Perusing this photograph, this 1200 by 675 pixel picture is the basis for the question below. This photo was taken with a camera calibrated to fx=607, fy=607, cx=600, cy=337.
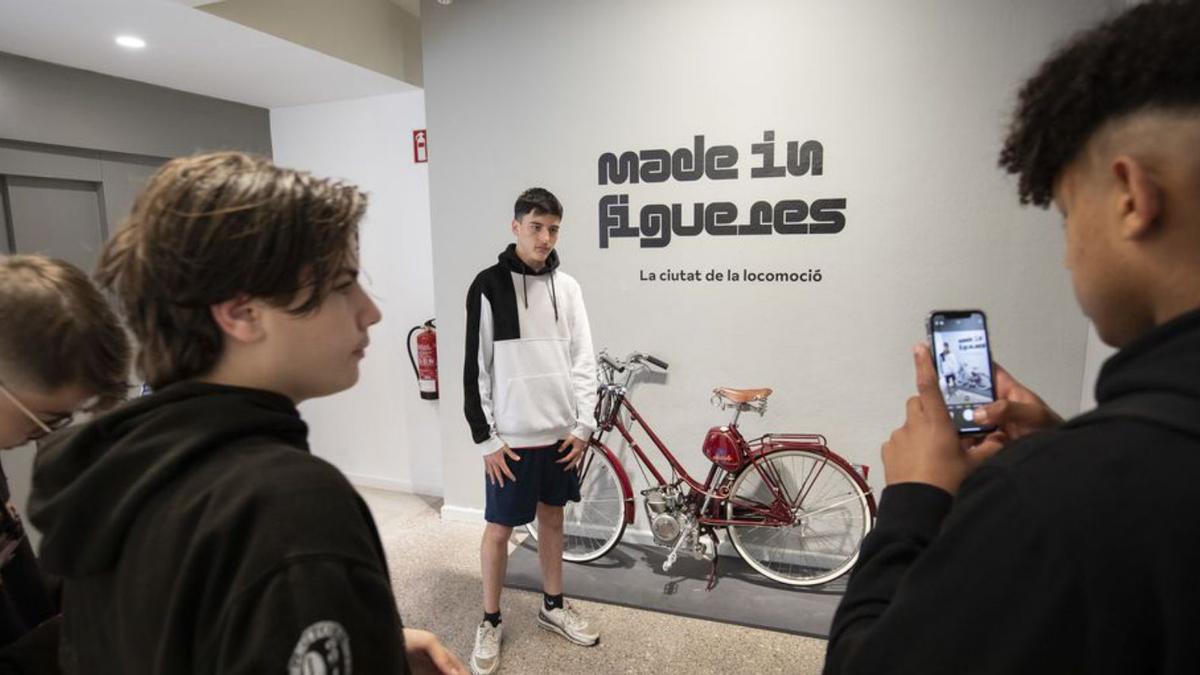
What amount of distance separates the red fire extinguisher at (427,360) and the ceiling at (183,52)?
1.45m

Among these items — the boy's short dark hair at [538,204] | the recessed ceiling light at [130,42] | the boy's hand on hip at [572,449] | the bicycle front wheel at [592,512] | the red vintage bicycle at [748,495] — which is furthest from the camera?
the bicycle front wheel at [592,512]

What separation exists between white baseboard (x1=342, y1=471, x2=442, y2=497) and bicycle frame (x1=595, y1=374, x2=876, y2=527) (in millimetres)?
1585

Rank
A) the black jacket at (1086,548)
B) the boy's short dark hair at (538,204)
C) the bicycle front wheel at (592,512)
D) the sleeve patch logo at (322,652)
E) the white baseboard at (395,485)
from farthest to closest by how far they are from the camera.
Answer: the white baseboard at (395,485), the bicycle front wheel at (592,512), the boy's short dark hair at (538,204), the sleeve patch logo at (322,652), the black jacket at (1086,548)

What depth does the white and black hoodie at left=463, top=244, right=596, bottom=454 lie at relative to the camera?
2.35 metres

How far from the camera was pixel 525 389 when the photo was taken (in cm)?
237

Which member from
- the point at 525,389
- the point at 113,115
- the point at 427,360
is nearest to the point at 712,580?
the point at 525,389

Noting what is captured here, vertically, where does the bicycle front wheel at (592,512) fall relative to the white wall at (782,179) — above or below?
below

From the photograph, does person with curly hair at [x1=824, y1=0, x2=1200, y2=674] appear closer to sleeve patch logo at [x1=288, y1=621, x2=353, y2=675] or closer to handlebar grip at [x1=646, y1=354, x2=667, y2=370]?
sleeve patch logo at [x1=288, y1=621, x2=353, y2=675]

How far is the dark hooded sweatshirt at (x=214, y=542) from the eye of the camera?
0.57 m

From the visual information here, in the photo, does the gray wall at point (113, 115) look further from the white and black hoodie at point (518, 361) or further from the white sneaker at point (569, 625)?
the white sneaker at point (569, 625)

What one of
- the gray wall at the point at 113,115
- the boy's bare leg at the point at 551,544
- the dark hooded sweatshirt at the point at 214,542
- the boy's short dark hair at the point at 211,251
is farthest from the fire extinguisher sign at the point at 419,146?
the dark hooded sweatshirt at the point at 214,542

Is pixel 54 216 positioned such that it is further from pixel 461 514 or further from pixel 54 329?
pixel 54 329

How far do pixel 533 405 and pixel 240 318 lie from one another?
5.65 feet

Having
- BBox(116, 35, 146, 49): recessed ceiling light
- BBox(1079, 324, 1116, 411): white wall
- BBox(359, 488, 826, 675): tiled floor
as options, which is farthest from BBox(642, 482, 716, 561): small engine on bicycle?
BBox(116, 35, 146, 49): recessed ceiling light
